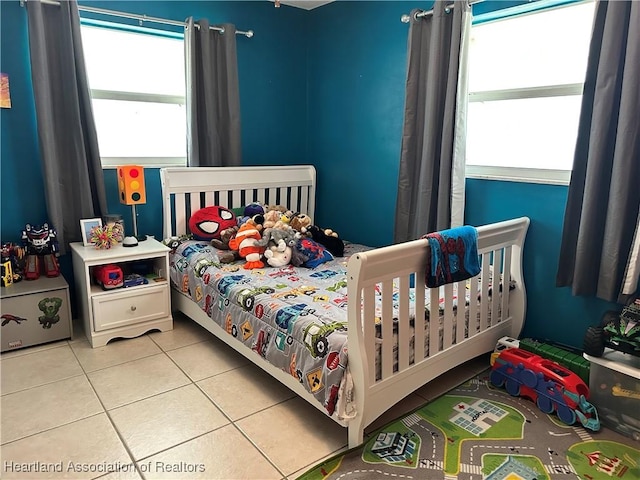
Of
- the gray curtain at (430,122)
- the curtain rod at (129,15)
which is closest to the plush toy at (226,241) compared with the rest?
the gray curtain at (430,122)

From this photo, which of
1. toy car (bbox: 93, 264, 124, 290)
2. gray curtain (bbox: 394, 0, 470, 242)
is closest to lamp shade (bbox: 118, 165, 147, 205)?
toy car (bbox: 93, 264, 124, 290)

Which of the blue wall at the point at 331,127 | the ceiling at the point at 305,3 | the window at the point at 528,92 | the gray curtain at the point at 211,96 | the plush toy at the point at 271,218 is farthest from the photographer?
the ceiling at the point at 305,3

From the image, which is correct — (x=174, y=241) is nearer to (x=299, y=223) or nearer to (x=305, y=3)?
(x=299, y=223)

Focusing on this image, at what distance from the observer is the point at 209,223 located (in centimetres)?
332

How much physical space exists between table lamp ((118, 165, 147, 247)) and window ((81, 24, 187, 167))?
0.95 feet

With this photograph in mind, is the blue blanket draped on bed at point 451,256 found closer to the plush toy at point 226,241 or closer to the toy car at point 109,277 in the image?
the plush toy at point 226,241

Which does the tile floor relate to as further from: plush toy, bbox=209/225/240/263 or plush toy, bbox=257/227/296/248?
plush toy, bbox=257/227/296/248

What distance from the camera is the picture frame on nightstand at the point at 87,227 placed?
297 cm

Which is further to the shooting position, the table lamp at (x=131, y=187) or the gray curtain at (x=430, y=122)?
the table lamp at (x=131, y=187)

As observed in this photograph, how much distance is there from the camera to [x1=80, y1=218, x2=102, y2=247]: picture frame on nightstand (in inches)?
117

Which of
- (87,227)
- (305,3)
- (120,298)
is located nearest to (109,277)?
(120,298)

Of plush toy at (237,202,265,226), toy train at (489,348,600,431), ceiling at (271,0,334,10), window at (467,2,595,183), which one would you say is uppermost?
ceiling at (271,0,334,10)

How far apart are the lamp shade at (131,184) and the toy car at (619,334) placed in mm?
2812

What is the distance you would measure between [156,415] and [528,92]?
2.67m
